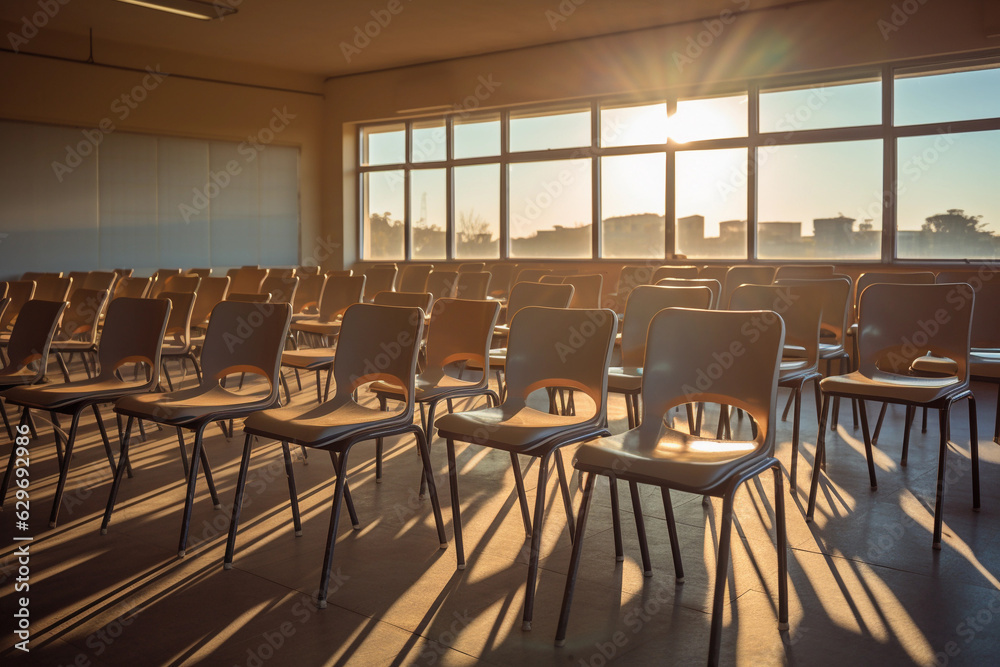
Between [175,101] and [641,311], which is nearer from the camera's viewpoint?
[641,311]

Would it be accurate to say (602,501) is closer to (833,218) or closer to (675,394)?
(675,394)

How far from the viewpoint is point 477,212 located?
11062mm

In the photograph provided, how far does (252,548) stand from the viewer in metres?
2.91

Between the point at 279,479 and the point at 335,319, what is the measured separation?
97.3 inches

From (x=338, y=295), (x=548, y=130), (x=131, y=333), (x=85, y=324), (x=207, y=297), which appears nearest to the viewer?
(x=131, y=333)

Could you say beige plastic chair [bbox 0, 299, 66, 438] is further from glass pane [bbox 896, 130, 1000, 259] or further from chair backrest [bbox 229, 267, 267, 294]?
glass pane [bbox 896, 130, 1000, 259]

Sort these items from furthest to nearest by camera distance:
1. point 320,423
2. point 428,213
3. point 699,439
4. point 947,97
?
1. point 428,213
2. point 947,97
3. point 320,423
4. point 699,439

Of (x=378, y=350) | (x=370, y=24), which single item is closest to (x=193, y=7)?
(x=370, y=24)

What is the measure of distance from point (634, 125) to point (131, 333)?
7198 mm

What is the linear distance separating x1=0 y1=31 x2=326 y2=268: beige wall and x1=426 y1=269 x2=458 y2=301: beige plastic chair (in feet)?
19.9

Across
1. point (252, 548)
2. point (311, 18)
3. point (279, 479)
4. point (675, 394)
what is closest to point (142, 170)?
point (311, 18)

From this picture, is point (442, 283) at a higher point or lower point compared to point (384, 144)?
lower

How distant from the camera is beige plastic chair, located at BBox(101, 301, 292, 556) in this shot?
2.95m

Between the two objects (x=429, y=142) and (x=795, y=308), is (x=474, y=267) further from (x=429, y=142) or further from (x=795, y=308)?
(x=795, y=308)
